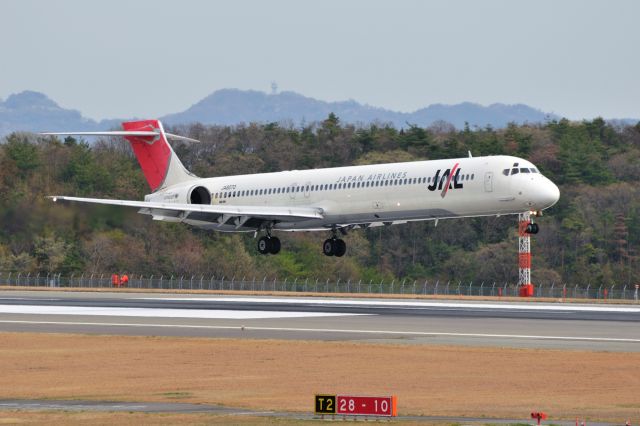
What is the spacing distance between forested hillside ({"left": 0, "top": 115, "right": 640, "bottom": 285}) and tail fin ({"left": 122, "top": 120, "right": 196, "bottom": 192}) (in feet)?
35.9

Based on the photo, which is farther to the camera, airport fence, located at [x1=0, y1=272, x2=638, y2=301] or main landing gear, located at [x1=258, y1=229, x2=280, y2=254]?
airport fence, located at [x1=0, y1=272, x2=638, y2=301]

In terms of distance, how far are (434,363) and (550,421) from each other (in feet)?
41.8

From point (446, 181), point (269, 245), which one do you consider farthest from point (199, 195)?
point (446, 181)

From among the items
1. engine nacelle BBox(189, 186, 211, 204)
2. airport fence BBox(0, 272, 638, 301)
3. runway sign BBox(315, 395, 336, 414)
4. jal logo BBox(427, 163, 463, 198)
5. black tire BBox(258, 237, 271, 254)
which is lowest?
airport fence BBox(0, 272, 638, 301)

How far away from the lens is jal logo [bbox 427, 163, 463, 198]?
215 feet

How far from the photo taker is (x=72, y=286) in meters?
115

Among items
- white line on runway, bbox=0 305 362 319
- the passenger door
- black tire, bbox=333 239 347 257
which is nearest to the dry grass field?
white line on runway, bbox=0 305 362 319

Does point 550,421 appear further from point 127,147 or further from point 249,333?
point 127,147

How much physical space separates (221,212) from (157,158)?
12.7m

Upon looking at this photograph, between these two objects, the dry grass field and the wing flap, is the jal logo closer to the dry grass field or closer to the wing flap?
the wing flap

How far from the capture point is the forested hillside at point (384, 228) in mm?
123188

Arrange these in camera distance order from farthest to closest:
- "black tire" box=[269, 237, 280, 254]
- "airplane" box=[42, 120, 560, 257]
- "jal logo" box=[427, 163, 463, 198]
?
"black tire" box=[269, 237, 280, 254]
"jal logo" box=[427, 163, 463, 198]
"airplane" box=[42, 120, 560, 257]

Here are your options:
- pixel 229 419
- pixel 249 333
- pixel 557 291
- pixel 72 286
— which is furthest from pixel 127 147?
pixel 229 419

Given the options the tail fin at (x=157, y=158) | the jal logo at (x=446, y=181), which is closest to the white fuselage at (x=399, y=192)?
the jal logo at (x=446, y=181)
